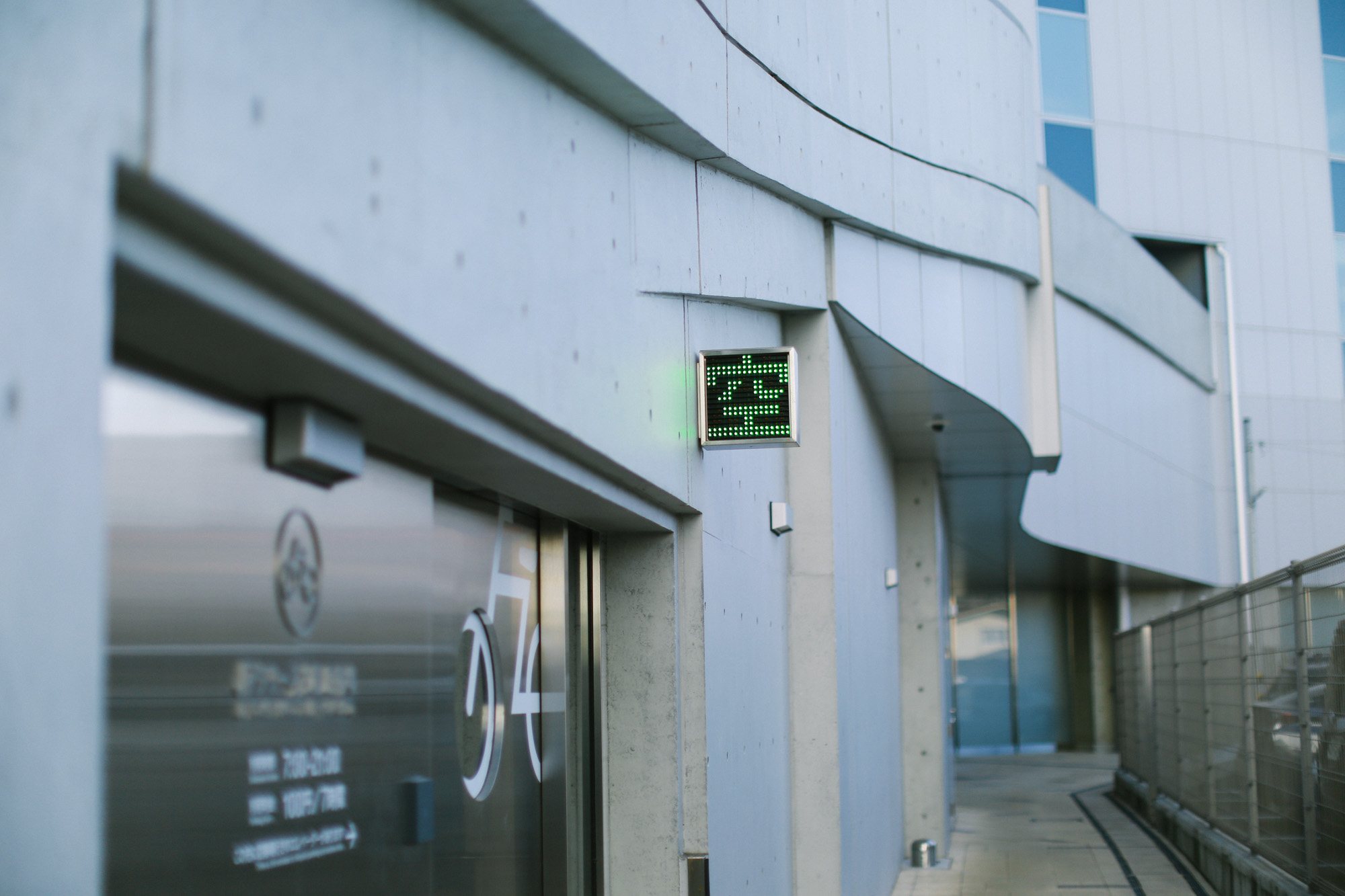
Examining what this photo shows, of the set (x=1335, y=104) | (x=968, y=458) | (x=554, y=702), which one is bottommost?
(x=554, y=702)

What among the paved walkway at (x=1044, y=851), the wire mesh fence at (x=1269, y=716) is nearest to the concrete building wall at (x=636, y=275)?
the paved walkway at (x=1044, y=851)

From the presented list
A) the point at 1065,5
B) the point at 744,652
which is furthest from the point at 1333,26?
the point at 744,652

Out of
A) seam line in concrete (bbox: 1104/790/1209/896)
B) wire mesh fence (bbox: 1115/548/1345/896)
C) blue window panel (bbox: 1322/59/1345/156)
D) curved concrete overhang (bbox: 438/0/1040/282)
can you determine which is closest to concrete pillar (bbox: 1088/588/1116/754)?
seam line in concrete (bbox: 1104/790/1209/896)

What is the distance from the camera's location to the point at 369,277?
2570 millimetres

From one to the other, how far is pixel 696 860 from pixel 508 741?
1.25m

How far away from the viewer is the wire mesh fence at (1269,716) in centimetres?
694

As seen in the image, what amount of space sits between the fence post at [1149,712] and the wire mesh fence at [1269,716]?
846 millimetres

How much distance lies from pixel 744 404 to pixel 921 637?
9.19m

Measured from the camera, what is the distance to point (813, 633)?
7973 mm

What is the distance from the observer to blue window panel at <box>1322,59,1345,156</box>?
28.0 meters

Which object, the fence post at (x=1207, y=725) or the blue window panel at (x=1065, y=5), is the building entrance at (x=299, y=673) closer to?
the fence post at (x=1207, y=725)

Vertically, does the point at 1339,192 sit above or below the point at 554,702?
above

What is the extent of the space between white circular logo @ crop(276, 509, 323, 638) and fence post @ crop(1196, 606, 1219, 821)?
9880 millimetres

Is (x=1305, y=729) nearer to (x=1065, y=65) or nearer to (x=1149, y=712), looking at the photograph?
(x=1149, y=712)
